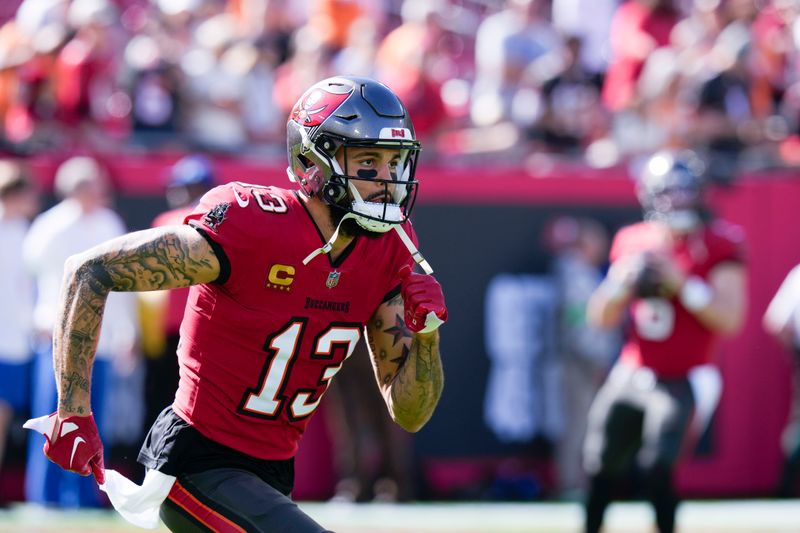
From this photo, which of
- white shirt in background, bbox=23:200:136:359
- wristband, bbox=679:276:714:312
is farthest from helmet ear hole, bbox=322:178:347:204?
white shirt in background, bbox=23:200:136:359

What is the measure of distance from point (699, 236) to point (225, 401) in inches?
139

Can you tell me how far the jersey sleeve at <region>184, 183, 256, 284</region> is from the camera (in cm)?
358

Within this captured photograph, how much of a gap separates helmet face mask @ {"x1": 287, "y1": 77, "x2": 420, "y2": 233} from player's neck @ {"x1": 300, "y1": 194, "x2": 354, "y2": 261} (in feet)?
0.09

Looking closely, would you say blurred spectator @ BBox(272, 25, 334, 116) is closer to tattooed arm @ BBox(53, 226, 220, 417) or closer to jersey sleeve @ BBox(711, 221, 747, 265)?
jersey sleeve @ BBox(711, 221, 747, 265)

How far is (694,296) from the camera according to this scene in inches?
252

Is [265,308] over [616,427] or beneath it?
over

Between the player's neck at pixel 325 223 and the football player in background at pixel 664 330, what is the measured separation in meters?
2.77

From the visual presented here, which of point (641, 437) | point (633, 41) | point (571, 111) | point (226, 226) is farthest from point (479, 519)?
point (226, 226)

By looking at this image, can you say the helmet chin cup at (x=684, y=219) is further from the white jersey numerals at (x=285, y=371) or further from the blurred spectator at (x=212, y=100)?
the blurred spectator at (x=212, y=100)

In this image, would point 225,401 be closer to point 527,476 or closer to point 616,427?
point 616,427

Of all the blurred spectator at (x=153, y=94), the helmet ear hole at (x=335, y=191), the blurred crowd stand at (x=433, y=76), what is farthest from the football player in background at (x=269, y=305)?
the blurred spectator at (x=153, y=94)

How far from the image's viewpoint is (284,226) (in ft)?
12.1

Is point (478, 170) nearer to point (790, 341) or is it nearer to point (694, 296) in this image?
point (790, 341)

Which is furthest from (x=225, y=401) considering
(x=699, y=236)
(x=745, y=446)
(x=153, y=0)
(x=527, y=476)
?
(x=153, y=0)
